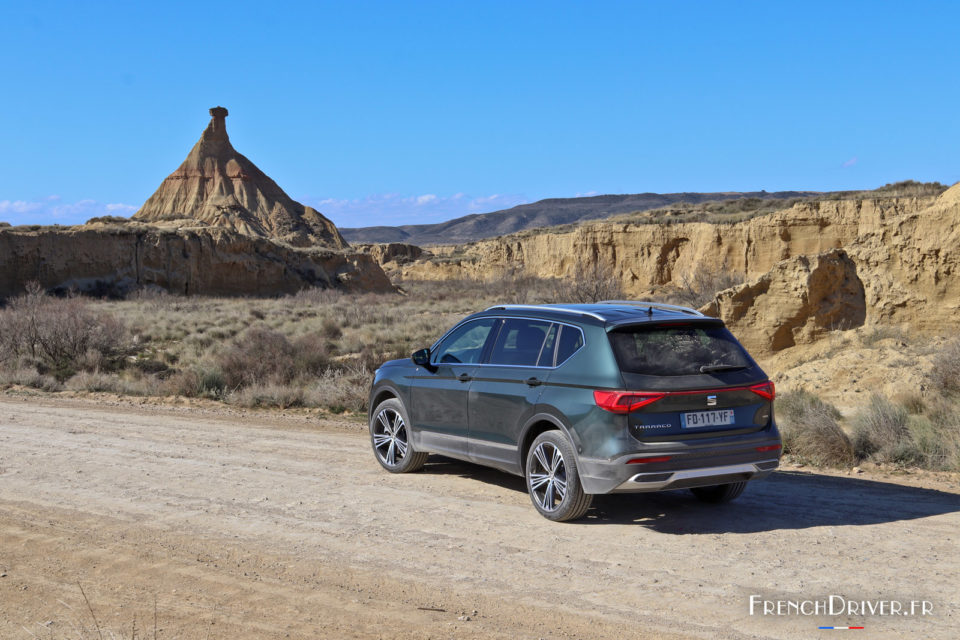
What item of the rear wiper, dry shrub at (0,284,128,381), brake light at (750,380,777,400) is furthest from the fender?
dry shrub at (0,284,128,381)

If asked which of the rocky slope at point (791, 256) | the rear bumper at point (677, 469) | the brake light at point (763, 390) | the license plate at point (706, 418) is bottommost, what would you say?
the rear bumper at point (677, 469)

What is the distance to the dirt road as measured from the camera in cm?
489

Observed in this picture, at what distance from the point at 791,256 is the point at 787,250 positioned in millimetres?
8845

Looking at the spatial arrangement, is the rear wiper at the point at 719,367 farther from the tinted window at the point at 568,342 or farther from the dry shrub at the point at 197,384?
the dry shrub at the point at 197,384

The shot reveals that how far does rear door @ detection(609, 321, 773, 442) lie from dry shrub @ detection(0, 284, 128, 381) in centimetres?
1715

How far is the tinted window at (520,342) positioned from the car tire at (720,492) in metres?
2.04

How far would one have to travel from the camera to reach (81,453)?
1023 centimetres

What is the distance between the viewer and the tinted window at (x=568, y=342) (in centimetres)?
710

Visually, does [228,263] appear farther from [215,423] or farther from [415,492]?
[415,492]

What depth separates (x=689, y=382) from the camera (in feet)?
22.0

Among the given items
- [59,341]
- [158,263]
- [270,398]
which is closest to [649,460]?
[270,398]

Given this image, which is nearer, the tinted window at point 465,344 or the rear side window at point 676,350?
the rear side window at point 676,350

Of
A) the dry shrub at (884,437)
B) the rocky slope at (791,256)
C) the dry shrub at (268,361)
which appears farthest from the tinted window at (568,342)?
the rocky slope at (791,256)

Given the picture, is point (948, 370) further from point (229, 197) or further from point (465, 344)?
point (229, 197)
